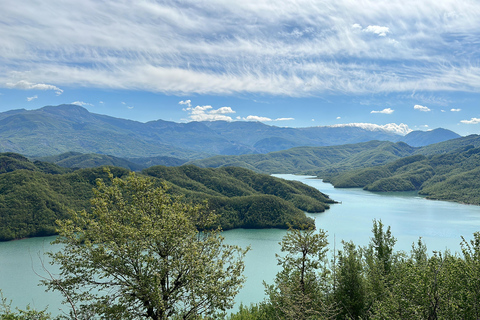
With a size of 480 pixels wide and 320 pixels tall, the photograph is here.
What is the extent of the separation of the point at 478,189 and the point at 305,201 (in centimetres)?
12941

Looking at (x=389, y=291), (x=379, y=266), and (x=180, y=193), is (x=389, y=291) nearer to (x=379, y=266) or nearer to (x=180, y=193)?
(x=379, y=266)

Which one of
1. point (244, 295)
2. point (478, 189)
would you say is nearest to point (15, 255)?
point (244, 295)

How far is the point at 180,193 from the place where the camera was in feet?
417

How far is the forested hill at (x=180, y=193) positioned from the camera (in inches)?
4166

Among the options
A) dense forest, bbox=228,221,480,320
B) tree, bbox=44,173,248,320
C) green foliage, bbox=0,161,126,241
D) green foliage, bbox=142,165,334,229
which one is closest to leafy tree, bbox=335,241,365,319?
dense forest, bbox=228,221,480,320

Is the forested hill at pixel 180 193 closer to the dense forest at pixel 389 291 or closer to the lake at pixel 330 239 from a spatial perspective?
the lake at pixel 330 239

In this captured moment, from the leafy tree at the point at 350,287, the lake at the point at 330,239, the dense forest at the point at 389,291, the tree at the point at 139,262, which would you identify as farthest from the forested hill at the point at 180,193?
the tree at the point at 139,262

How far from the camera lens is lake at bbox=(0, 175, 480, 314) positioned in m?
53.9

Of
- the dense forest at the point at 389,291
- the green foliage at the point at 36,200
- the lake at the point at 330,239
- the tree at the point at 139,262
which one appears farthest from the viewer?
the green foliage at the point at 36,200

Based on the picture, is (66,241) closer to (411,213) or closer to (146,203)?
(146,203)

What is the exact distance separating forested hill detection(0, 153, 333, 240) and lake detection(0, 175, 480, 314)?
7050 mm

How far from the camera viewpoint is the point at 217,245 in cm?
A: 1451

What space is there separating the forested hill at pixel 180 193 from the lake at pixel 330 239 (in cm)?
705

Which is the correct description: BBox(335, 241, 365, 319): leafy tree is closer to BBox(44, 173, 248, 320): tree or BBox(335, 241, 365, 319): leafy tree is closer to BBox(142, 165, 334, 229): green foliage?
BBox(44, 173, 248, 320): tree
